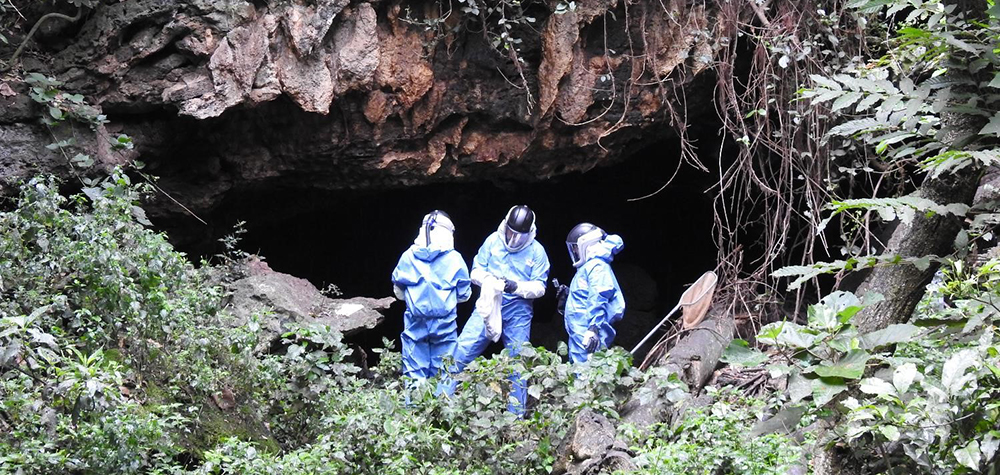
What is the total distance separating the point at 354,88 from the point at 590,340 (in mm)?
2330

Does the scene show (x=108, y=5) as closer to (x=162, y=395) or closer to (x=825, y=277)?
(x=162, y=395)

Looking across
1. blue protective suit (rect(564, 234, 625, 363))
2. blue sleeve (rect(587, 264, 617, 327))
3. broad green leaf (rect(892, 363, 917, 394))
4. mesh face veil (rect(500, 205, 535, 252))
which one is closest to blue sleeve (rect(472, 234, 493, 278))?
mesh face veil (rect(500, 205, 535, 252))

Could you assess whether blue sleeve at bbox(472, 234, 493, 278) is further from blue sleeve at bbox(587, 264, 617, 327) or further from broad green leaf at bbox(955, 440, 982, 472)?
broad green leaf at bbox(955, 440, 982, 472)

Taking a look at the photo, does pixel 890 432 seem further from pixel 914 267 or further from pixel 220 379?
pixel 220 379

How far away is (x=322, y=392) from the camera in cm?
403

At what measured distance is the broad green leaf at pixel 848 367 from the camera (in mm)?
2020

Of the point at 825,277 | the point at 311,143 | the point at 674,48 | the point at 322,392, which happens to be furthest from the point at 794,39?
the point at 322,392

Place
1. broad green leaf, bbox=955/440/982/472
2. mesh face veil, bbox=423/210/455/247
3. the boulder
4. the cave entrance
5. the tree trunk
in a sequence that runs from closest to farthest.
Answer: broad green leaf, bbox=955/440/982/472, the tree trunk, the boulder, mesh face veil, bbox=423/210/455/247, the cave entrance

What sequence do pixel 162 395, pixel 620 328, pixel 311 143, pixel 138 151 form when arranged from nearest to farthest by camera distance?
pixel 162 395 → pixel 138 151 → pixel 311 143 → pixel 620 328

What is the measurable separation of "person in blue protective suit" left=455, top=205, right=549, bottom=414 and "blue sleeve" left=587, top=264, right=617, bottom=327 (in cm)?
41

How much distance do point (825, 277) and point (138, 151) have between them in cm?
558

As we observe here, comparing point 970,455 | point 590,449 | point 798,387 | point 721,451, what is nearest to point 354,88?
point 590,449

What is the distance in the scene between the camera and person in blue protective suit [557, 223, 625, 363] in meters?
5.89

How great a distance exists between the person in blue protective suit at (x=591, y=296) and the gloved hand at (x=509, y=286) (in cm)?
41
